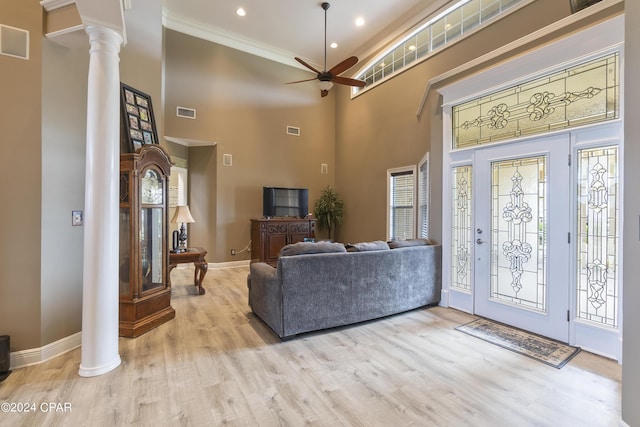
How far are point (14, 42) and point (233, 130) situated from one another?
14.1 ft

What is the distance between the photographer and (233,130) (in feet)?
22.0

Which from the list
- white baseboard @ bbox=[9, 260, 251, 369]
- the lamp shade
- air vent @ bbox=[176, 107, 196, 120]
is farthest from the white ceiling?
white baseboard @ bbox=[9, 260, 251, 369]

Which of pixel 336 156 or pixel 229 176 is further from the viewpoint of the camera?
pixel 336 156

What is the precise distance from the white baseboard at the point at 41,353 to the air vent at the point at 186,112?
464 centimetres

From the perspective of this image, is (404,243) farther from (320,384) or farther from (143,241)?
(143,241)

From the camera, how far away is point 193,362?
2.57 m

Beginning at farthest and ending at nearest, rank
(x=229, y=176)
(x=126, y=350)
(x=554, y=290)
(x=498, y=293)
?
1. (x=229, y=176)
2. (x=498, y=293)
3. (x=554, y=290)
4. (x=126, y=350)

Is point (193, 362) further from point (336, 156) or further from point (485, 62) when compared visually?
point (336, 156)

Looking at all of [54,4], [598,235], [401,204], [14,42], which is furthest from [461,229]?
[14,42]

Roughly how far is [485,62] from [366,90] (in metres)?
3.42

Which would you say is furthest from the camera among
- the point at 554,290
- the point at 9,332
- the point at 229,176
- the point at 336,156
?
the point at 336,156

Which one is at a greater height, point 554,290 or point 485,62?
point 485,62

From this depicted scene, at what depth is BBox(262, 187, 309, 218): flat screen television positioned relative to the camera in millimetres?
6906

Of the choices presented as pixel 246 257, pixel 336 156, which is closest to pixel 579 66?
pixel 336 156
